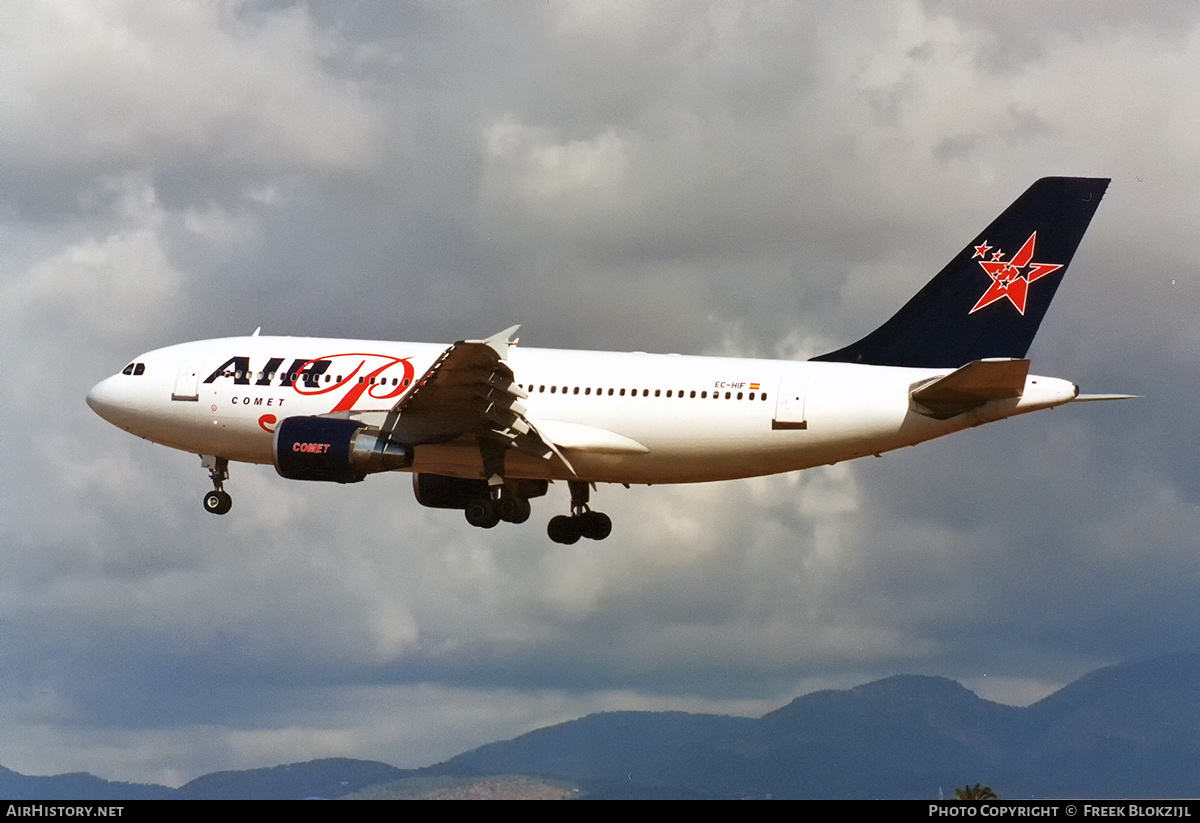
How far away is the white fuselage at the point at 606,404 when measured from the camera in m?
57.7

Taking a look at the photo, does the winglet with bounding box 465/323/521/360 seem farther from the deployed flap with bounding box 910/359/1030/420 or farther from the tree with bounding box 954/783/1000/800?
the tree with bounding box 954/783/1000/800

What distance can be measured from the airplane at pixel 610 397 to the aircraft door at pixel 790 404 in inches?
2.2

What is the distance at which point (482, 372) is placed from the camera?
58125mm

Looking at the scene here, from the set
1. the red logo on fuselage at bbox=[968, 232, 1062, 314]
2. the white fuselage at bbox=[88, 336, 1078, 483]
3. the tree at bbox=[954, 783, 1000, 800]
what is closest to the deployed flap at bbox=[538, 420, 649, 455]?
the white fuselage at bbox=[88, 336, 1078, 483]

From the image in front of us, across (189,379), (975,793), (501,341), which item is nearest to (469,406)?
(501,341)

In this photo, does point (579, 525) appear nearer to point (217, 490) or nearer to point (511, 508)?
point (511, 508)

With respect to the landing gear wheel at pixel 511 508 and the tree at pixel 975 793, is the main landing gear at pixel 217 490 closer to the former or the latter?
the landing gear wheel at pixel 511 508

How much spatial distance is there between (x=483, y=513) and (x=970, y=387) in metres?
18.1

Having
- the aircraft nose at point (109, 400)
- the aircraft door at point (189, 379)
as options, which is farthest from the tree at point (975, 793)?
the aircraft nose at point (109, 400)

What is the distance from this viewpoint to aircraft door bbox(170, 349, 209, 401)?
6234cm

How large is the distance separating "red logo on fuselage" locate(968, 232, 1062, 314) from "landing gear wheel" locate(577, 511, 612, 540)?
15884mm

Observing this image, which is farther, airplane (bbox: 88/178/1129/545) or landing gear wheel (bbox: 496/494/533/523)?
landing gear wheel (bbox: 496/494/533/523)
